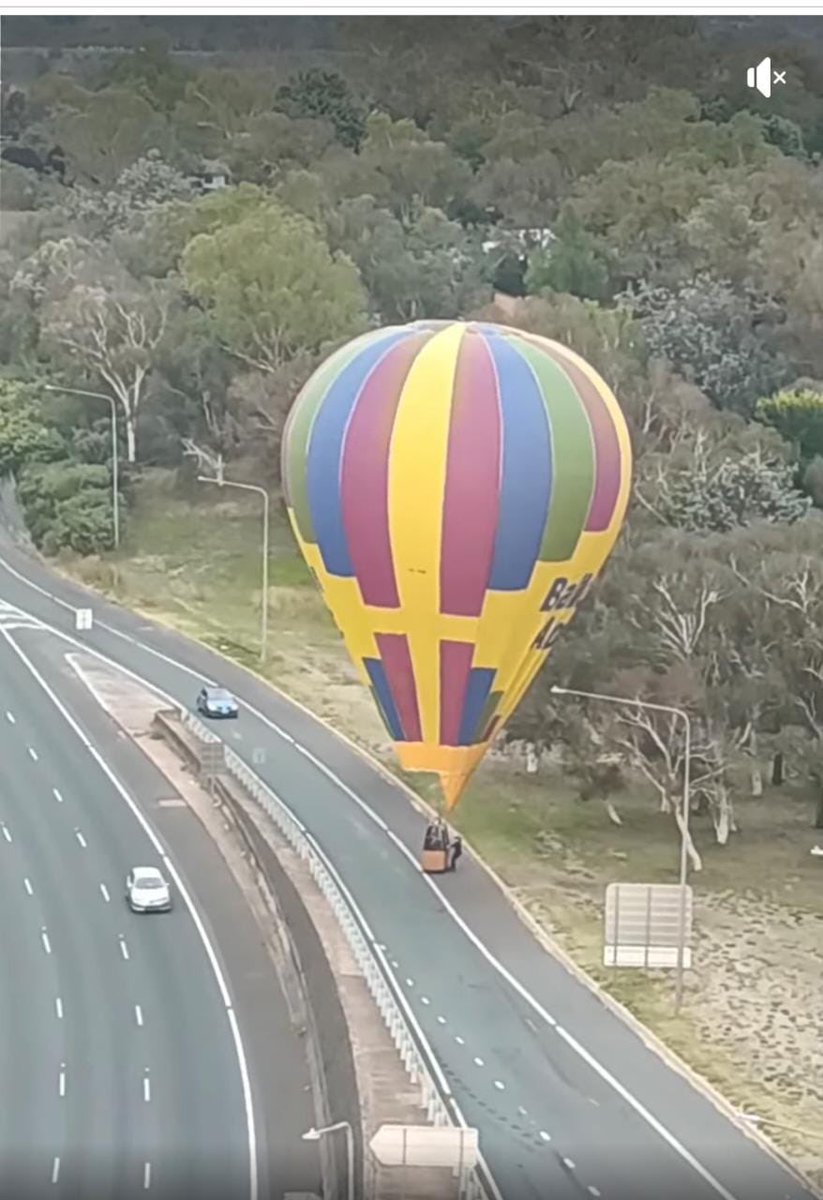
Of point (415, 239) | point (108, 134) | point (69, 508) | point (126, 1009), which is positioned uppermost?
point (108, 134)

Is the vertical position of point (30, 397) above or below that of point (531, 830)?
above

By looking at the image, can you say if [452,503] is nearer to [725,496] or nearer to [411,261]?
[725,496]

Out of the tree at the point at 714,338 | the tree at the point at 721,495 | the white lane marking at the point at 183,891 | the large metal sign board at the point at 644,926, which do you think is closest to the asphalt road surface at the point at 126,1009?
the white lane marking at the point at 183,891

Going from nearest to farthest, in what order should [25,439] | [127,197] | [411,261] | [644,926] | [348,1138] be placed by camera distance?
[348,1138], [644,926], [25,439], [411,261], [127,197]

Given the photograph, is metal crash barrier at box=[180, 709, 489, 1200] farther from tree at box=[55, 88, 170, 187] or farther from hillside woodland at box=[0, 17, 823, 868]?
tree at box=[55, 88, 170, 187]

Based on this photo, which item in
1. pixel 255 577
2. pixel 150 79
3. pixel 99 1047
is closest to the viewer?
pixel 99 1047

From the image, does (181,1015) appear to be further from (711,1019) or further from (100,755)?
(100,755)

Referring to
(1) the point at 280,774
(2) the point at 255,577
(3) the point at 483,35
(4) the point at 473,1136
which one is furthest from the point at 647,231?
(4) the point at 473,1136

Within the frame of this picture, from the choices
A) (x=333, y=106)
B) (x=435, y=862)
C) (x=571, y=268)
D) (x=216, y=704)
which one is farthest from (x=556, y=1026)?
(x=333, y=106)
